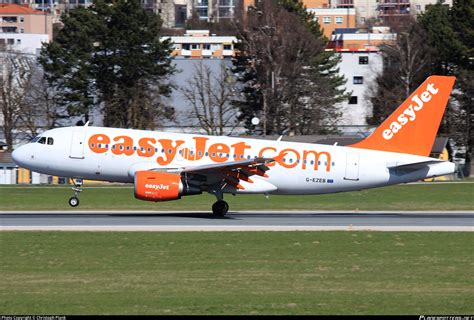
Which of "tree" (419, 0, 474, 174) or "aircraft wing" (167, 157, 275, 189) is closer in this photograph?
"aircraft wing" (167, 157, 275, 189)

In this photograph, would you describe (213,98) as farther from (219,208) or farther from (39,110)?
(219,208)

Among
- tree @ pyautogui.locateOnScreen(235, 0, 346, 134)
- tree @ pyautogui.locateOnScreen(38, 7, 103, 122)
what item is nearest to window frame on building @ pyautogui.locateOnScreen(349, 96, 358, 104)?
tree @ pyautogui.locateOnScreen(235, 0, 346, 134)

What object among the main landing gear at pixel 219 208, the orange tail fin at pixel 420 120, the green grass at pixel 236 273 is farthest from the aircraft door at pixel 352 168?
the green grass at pixel 236 273

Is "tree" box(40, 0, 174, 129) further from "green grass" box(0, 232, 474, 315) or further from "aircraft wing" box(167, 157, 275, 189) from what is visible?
"green grass" box(0, 232, 474, 315)

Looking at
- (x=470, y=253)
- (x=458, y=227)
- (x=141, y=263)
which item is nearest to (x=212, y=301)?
(x=141, y=263)

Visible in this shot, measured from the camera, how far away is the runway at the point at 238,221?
35.1 metres

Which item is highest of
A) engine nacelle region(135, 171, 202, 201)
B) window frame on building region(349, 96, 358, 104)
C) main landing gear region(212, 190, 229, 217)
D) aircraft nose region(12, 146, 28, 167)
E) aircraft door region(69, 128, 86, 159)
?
aircraft door region(69, 128, 86, 159)

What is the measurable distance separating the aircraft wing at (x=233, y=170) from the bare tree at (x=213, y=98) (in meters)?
51.5

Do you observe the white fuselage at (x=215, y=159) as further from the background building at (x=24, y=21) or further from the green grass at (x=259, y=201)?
the background building at (x=24, y=21)

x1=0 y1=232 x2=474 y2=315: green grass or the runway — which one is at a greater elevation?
x1=0 y1=232 x2=474 y2=315: green grass

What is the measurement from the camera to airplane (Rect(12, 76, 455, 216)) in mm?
40562

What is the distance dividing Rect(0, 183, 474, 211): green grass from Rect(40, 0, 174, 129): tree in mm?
34492

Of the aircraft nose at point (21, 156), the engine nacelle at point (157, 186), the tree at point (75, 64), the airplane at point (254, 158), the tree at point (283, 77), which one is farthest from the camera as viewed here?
the tree at point (283, 77)

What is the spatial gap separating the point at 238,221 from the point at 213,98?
205ft
